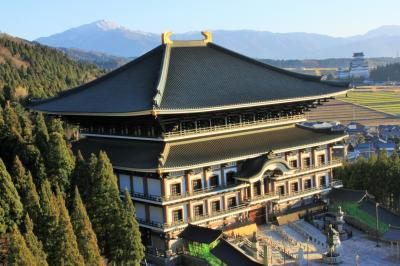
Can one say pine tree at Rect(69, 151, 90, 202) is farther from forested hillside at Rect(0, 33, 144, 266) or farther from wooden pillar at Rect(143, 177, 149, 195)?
wooden pillar at Rect(143, 177, 149, 195)

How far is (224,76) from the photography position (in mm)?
33156

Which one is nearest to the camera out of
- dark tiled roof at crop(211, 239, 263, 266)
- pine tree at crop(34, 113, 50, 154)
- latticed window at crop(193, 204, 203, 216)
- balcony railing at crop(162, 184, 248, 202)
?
dark tiled roof at crop(211, 239, 263, 266)

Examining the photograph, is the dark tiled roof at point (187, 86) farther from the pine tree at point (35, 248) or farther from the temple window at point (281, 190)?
the pine tree at point (35, 248)

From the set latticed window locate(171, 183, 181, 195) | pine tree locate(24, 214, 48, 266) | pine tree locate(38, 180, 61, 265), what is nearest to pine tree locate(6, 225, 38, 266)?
pine tree locate(24, 214, 48, 266)

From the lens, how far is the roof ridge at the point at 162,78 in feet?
88.0

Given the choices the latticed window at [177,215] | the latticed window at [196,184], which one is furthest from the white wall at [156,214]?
the latticed window at [196,184]

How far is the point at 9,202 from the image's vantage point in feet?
67.8

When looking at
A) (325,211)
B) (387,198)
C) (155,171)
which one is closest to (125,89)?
(155,171)

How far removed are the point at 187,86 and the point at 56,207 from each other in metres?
13.1

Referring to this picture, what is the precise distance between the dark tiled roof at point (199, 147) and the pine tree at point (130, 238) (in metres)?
4.21

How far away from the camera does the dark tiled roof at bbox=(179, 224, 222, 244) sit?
2690cm

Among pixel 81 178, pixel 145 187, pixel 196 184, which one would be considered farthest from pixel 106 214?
pixel 196 184

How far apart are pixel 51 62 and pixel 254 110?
8505 centimetres

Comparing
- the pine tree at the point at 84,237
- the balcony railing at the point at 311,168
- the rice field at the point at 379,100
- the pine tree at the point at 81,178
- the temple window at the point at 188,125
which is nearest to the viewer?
the pine tree at the point at 84,237
